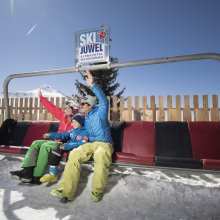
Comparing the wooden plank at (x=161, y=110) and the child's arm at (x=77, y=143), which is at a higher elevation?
the wooden plank at (x=161, y=110)

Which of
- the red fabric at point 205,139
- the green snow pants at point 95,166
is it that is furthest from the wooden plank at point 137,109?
the green snow pants at point 95,166

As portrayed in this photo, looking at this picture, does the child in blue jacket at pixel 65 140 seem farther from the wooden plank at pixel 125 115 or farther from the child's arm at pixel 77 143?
the wooden plank at pixel 125 115

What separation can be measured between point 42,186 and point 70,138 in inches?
29.5

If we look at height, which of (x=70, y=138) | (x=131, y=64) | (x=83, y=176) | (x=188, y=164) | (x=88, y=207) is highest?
(x=131, y=64)

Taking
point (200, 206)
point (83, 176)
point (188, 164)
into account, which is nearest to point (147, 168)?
point (188, 164)

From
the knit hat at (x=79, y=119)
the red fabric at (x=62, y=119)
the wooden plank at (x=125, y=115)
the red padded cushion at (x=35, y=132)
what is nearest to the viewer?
the knit hat at (x=79, y=119)

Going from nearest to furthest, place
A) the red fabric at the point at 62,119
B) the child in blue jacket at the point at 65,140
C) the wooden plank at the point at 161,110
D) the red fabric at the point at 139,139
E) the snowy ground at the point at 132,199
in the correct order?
the snowy ground at the point at 132,199
the child in blue jacket at the point at 65,140
the red fabric at the point at 139,139
the red fabric at the point at 62,119
the wooden plank at the point at 161,110

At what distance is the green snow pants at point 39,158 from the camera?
109 inches

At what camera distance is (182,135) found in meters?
3.21

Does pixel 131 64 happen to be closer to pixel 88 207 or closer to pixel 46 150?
pixel 46 150

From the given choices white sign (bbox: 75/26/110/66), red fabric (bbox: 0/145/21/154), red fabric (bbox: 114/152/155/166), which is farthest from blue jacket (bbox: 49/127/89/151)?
white sign (bbox: 75/26/110/66)

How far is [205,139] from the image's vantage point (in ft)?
10.0

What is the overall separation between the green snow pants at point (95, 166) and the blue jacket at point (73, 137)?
226mm

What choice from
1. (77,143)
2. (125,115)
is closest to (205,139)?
(77,143)
